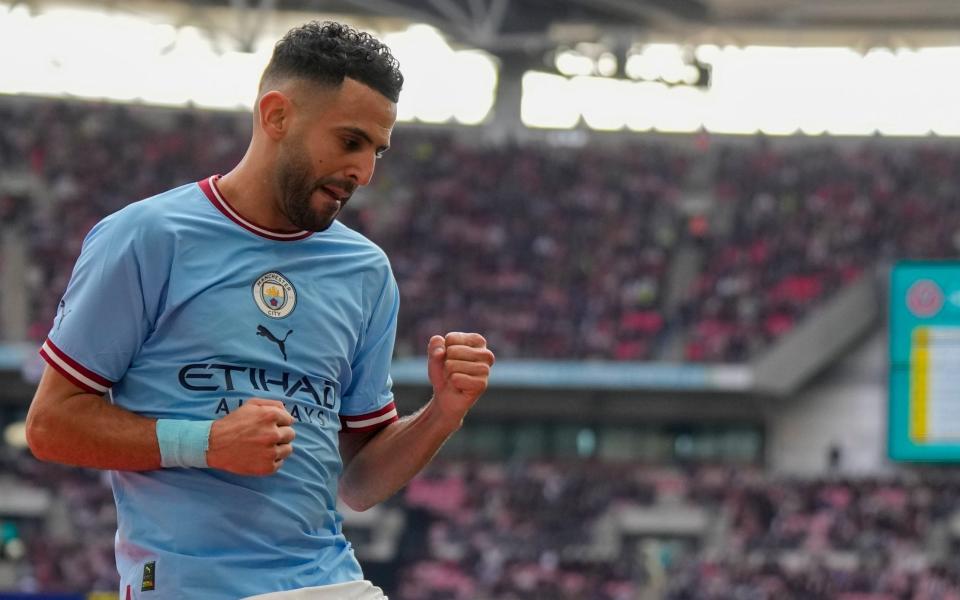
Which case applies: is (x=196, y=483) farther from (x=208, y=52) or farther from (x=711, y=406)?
(x=208, y=52)

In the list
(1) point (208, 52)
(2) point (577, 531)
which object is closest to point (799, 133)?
(2) point (577, 531)

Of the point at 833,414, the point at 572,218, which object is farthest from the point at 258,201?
the point at 572,218

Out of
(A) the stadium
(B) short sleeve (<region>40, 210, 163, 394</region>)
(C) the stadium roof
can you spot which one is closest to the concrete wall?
(A) the stadium

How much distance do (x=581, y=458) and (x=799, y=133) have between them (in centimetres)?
924

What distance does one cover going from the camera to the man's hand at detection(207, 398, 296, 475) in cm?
251

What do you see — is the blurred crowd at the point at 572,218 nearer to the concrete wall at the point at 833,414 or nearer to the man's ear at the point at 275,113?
the concrete wall at the point at 833,414

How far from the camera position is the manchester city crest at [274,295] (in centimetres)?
274

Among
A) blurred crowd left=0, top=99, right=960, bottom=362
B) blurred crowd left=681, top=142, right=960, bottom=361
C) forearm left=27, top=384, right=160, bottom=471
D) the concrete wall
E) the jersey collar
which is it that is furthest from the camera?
the concrete wall

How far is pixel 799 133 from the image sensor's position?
111ft

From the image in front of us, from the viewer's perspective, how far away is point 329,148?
2752 millimetres

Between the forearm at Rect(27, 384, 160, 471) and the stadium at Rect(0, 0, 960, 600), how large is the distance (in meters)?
20.7

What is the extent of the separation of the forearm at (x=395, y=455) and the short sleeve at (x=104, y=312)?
630mm

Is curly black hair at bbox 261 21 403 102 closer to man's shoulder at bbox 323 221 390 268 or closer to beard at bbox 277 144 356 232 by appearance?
beard at bbox 277 144 356 232

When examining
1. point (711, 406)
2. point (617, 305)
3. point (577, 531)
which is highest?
point (617, 305)
